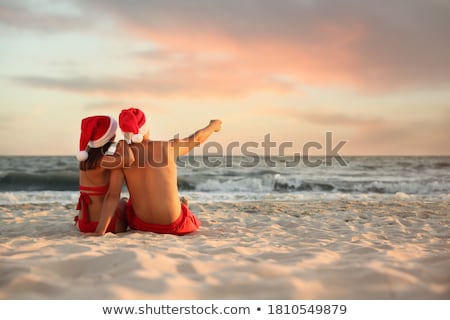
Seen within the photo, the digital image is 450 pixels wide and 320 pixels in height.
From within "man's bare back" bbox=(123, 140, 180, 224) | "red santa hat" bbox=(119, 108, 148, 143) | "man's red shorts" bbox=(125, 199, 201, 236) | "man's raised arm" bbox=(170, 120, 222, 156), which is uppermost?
"red santa hat" bbox=(119, 108, 148, 143)

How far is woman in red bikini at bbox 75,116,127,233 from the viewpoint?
3.29m

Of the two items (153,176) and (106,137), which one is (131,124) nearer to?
(106,137)

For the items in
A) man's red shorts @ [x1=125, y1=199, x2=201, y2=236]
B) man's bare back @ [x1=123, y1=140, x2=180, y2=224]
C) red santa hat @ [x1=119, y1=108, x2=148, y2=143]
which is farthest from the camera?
man's red shorts @ [x1=125, y1=199, x2=201, y2=236]

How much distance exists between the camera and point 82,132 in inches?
132

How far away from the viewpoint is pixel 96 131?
3.30m

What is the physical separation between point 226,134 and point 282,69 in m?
3.78

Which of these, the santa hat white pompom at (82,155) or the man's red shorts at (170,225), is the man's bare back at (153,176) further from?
the santa hat white pompom at (82,155)

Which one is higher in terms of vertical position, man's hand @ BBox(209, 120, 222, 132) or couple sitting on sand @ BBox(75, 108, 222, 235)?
man's hand @ BBox(209, 120, 222, 132)

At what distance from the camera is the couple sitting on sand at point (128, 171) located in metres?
3.23

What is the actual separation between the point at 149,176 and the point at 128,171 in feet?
0.60

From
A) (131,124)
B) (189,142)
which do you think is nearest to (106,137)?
(131,124)

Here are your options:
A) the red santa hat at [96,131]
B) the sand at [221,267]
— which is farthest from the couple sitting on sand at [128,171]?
the sand at [221,267]

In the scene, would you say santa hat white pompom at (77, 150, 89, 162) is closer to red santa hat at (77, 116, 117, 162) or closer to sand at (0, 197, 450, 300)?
red santa hat at (77, 116, 117, 162)

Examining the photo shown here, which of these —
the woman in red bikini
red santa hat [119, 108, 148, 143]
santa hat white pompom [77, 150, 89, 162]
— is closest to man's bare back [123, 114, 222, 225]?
red santa hat [119, 108, 148, 143]
